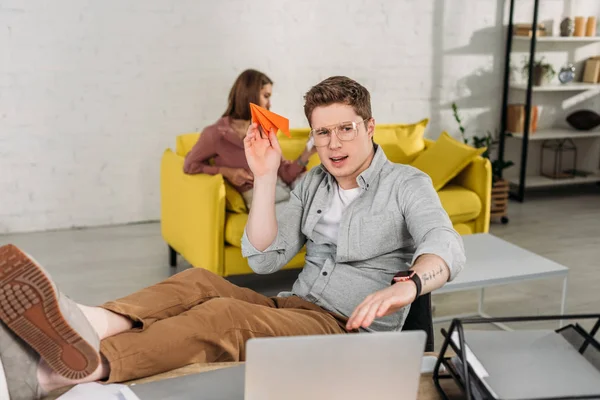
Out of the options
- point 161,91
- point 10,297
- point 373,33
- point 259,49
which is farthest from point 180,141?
point 10,297

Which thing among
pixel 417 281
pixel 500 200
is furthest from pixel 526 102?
pixel 417 281

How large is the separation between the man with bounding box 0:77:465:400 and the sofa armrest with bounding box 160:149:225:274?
1.32 m

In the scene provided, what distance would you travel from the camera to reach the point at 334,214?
2029 mm

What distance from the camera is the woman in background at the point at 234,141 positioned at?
353 cm

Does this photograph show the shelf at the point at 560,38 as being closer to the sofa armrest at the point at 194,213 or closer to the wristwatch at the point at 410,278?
the sofa armrest at the point at 194,213

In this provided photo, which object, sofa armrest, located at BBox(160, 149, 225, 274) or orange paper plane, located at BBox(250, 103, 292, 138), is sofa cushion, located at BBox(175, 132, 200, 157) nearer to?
sofa armrest, located at BBox(160, 149, 225, 274)

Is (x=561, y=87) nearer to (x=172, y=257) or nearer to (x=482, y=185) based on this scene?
(x=482, y=185)

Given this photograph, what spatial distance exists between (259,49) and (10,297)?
149 inches

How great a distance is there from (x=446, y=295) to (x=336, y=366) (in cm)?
255

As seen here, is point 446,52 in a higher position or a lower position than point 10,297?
higher

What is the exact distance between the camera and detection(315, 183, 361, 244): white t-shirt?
2.02 meters

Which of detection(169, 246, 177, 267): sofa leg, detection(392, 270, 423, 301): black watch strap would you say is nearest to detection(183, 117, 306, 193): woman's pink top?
detection(169, 246, 177, 267): sofa leg

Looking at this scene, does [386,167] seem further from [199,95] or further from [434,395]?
[199,95]

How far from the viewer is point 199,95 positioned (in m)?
4.75
